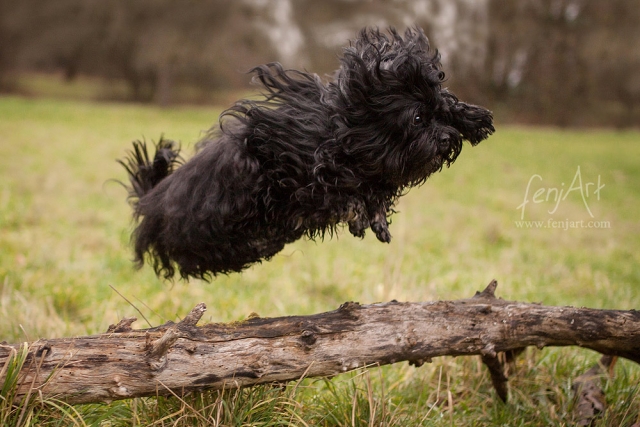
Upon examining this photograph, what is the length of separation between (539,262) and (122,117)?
1918cm

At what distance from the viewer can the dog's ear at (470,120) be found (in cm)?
253

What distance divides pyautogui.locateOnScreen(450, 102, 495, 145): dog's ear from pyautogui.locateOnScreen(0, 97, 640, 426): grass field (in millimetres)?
1190

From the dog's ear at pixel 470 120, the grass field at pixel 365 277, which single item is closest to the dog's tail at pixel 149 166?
the grass field at pixel 365 277

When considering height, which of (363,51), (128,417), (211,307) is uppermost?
(363,51)

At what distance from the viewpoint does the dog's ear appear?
99.5 inches

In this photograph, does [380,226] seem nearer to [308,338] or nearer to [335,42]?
[308,338]

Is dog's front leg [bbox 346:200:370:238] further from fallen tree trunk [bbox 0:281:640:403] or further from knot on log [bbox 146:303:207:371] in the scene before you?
knot on log [bbox 146:303:207:371]

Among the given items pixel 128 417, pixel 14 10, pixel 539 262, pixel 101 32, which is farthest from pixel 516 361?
pixel 14 10

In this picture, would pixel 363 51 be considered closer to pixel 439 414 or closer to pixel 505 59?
pixel 439 414

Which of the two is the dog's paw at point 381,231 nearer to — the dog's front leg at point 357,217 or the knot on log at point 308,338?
the dog's front leg at point 357,217

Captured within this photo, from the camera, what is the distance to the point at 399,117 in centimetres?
242

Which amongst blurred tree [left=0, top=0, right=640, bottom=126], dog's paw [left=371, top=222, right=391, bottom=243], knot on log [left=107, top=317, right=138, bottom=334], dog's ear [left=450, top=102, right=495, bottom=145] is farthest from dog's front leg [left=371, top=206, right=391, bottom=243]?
blurred tree [left=0, top=0, right=640, bottom=126]

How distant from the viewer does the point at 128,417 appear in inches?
94.5

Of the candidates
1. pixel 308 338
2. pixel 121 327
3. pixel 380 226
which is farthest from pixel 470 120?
pixel 121 327
